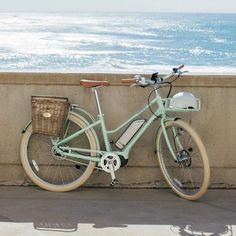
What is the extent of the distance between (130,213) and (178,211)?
16.7 inches

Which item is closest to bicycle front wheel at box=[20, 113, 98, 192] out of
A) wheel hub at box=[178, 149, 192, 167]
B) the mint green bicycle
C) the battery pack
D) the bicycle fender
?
the mint green bicycle

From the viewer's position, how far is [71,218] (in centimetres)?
496

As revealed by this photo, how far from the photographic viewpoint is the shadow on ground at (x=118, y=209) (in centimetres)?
486

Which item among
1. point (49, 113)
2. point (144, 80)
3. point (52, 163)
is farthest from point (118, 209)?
point (144, 80)

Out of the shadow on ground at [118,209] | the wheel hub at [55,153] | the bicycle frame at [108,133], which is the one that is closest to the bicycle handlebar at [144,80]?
the bicycle frame at [108,133]

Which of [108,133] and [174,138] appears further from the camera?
[108,133]

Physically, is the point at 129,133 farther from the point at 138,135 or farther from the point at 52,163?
the point at 52,163

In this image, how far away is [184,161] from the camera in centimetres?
545

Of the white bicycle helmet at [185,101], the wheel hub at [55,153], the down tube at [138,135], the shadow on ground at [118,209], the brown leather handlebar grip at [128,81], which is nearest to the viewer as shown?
the shadow on ground at [118,209]

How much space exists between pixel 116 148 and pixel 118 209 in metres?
0.71

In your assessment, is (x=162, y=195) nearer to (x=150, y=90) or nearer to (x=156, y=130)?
(x=156, y=130)

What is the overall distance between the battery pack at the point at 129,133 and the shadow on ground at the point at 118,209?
0.50 m

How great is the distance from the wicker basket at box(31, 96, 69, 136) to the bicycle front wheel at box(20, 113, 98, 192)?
174 millimetres

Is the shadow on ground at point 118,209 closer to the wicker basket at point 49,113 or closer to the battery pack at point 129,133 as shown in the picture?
the battery pack at point 129,133
